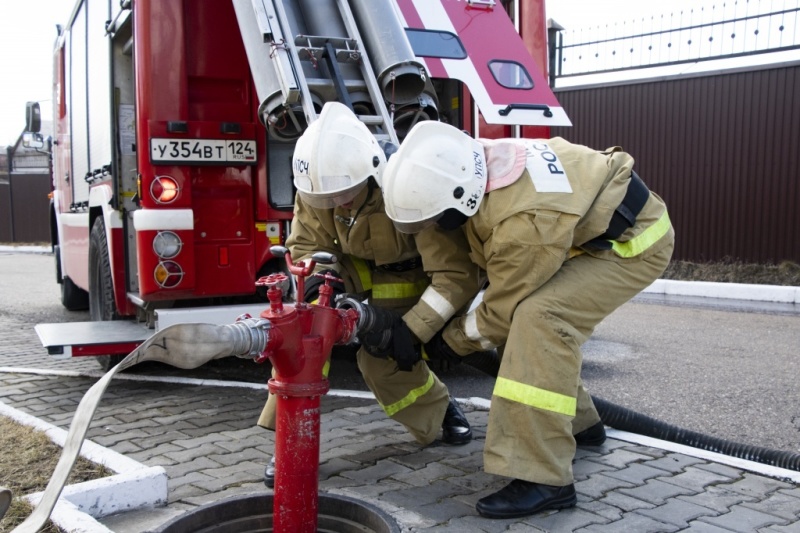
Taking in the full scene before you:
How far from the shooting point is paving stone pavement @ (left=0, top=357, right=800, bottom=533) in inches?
109

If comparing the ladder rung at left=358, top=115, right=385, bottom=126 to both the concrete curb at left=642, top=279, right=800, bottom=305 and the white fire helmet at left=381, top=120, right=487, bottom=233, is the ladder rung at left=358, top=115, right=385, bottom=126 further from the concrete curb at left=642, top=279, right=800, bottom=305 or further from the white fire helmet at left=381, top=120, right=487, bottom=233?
the concrete curb at left=642, top=279, right=800, bottom=305

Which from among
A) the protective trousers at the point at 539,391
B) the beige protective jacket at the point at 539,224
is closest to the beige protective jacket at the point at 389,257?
the beige protective jacket at the point at 539,224

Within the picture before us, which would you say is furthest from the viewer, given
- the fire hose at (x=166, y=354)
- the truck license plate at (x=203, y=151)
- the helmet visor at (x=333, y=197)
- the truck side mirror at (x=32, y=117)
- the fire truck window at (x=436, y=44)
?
the truck side mirror at (x=32, y=117)

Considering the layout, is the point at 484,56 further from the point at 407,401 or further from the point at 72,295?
the point at 72,295

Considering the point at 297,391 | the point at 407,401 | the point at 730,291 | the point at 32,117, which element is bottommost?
the point at 730,291

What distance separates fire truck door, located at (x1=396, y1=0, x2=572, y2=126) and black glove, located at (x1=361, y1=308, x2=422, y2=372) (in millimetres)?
2176

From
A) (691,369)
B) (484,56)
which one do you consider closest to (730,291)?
(691,369)

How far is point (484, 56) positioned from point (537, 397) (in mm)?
2905

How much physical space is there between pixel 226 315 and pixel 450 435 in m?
1.68

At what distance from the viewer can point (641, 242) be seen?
310 centimetres

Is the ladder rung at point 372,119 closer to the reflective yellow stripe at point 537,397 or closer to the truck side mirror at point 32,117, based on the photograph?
the reflective yellow stripe at point 537,397

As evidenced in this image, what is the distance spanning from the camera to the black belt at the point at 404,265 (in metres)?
3.58

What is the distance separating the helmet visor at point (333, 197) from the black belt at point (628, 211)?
3.28 feet

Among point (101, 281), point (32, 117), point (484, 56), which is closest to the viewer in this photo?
point (484, 56)
